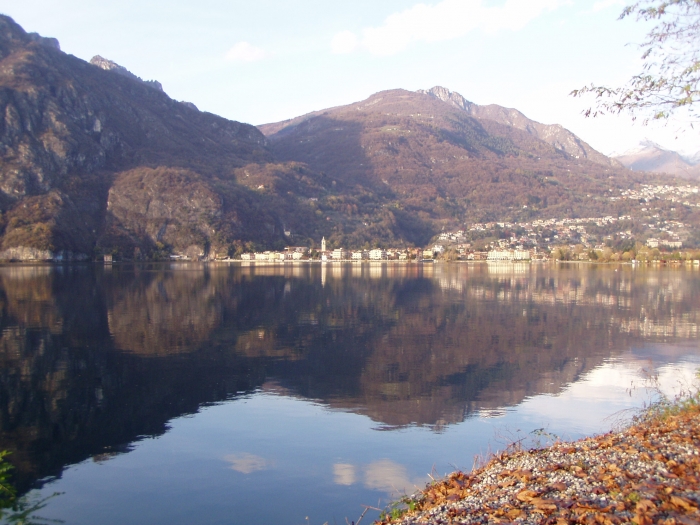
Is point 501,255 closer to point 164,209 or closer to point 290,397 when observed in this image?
point 164,209

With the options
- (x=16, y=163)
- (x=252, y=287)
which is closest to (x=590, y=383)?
(x=252, y=287)

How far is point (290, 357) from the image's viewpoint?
72.6ft

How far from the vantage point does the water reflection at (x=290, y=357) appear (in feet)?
46.3

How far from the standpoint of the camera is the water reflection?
14125 mm

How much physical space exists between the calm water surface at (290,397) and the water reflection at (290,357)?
0.09 m

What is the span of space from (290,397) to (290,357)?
550 centimetres

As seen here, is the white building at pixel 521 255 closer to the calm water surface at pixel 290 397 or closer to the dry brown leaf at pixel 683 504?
the calm water surface at pixel 290 397

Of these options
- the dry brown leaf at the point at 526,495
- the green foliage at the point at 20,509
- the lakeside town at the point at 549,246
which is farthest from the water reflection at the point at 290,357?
the lakeside town at the point at 549,246

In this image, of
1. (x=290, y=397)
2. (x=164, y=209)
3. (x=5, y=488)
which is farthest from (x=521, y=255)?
(x=5, y=488)

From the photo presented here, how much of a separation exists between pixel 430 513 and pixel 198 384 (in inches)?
471

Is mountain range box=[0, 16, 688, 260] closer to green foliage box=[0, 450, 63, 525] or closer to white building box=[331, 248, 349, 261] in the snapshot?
white building box=[331, 248, 349, 261]

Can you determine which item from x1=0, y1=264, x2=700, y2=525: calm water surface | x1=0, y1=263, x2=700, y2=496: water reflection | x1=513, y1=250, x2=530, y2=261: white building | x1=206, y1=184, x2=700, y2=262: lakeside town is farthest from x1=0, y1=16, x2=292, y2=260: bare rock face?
x1=0, y1=264, x2=700, y2=525: calm water surface

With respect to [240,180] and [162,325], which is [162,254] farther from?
[162,325]

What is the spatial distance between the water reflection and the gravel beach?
8.62 feet
